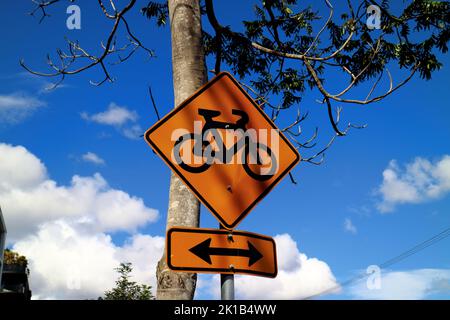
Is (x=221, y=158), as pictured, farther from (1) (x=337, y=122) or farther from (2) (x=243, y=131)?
(1) (x=337, y=122)

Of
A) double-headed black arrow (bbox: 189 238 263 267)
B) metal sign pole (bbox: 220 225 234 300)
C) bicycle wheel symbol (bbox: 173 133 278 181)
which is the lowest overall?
metal sign pole (bbox: 220 225 234 300)

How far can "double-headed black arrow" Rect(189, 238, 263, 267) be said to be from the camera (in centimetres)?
283

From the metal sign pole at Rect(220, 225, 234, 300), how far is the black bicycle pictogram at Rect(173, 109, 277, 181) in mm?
727

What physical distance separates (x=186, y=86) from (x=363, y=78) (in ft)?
16.3

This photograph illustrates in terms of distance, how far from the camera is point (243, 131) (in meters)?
3.43

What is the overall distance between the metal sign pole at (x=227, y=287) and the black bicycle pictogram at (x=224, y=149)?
73 cm

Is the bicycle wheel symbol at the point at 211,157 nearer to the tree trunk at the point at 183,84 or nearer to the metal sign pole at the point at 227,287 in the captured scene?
the metal sign pole at the point at 227,287

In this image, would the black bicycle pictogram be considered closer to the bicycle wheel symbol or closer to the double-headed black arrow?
the bicycle wheel symbol

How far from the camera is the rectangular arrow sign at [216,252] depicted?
2807 mm

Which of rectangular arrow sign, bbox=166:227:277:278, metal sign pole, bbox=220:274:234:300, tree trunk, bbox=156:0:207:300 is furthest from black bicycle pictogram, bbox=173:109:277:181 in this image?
tree trunk, bbox=156:0:207:300

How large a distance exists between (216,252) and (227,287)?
216mm
